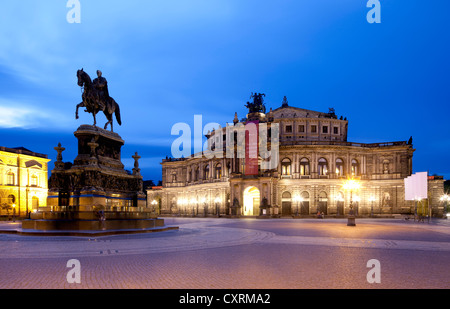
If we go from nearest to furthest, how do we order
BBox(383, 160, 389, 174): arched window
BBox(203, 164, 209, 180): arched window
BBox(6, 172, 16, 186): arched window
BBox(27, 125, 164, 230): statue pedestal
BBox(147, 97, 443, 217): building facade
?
BBox(27, 125, 164, 230): statue pedestal
BBox(147, 97, 443, 217): building facade
BBox(6, 172, 16, 186): arched window
BBox(383, 160, 389, 174): arched window
BBox(203, 164, 209, 180): arched window

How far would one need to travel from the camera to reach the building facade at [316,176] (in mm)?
71831

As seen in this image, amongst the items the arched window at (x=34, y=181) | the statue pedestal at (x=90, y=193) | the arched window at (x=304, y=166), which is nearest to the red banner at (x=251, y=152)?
the arched window at (x=304, y=166)

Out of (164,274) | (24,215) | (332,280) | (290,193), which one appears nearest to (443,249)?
(332,280)

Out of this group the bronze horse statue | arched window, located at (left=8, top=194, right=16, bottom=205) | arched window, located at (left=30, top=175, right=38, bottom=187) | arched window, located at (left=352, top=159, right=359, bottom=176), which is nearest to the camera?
the bronze horse statue

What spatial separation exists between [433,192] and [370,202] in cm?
1394

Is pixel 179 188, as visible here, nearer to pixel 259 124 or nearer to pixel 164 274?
pixel 259 124

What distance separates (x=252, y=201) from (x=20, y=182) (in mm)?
48984

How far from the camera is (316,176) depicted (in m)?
73.8

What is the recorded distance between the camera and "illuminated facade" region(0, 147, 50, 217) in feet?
243

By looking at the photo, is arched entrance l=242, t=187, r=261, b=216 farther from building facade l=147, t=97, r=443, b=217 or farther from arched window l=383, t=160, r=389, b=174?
arched window l=383, t=160, r=389, b=174

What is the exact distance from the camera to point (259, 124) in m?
75.4

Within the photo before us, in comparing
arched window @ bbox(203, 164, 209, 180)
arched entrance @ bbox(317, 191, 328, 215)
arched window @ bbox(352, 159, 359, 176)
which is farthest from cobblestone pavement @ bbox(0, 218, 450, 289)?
arched window @ bbox(203, 164, 209, 180)
